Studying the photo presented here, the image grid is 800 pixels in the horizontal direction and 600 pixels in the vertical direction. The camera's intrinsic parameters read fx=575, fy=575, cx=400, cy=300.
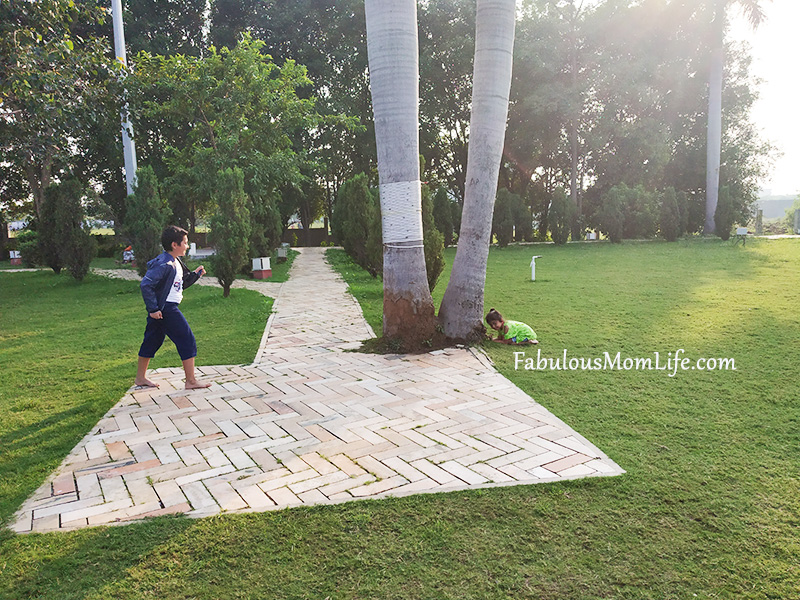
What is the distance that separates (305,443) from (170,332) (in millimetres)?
1914

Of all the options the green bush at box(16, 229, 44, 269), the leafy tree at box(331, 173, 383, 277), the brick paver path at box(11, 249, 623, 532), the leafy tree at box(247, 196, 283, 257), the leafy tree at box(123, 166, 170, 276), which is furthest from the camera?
the green bush at box(16, 229, 44, 269)

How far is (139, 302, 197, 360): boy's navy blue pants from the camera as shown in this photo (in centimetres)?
491

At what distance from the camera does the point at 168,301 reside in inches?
192

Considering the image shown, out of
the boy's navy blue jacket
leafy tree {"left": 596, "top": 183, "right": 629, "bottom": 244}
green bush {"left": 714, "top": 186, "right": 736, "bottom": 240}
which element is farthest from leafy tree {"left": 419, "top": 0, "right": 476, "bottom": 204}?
the boy's navy blue jacket

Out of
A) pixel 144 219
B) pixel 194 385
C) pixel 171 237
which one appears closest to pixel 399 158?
pixel 171 237

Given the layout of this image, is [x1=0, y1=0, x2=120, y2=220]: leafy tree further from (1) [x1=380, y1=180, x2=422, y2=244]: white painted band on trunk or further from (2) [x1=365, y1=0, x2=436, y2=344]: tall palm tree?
(1) [x1=380, y1=180, x2=422, y2=244]: white painted band on trunk

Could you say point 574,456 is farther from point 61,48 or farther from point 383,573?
point 61,48

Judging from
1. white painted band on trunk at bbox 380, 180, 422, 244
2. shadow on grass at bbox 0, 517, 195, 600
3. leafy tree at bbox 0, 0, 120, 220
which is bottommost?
shadow on grass at bbox 0, 517, 195, 600

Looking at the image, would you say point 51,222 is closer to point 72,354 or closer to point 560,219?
point 72,354

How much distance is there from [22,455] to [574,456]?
348cm

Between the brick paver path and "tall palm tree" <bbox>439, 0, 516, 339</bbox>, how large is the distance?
893 millimetres

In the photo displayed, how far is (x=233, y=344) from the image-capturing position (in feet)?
22.8

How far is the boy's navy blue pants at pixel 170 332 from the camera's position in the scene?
193 inches

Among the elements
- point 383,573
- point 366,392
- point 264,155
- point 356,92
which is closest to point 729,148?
point 356,92
